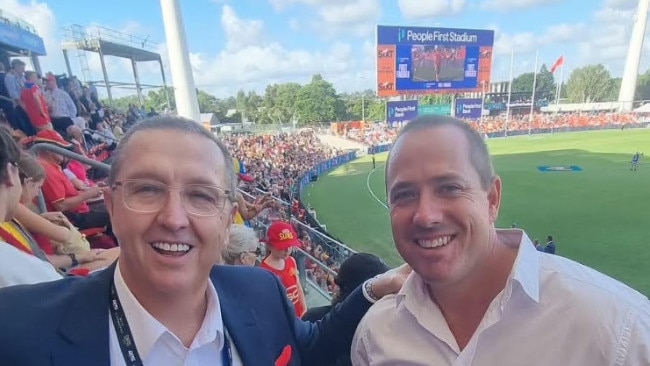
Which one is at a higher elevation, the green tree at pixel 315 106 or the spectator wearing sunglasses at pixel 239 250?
the spectator wearing sunglasses at pixel 239 250

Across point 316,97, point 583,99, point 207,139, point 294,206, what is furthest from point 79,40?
point 583,99

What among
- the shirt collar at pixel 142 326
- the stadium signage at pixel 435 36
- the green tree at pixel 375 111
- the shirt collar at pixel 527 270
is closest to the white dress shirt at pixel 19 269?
the shirt collar at pixel 142 326

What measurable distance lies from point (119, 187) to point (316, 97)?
7649 centimetres

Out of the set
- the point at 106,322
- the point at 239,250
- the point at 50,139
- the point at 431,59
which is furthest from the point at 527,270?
the point at 431,59

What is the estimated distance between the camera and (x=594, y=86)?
96.2 metres

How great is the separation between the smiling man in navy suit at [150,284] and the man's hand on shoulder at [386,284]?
645mm

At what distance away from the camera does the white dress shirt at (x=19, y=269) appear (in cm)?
167

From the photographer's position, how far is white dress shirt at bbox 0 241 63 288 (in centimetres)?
167

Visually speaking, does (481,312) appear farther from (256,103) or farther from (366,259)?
(256,103)

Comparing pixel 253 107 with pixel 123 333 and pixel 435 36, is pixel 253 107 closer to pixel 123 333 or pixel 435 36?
pixel 435 36

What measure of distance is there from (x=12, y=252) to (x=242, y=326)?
0.99 meters

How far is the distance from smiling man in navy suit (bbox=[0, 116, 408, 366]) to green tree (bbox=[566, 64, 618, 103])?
111609 millimetres

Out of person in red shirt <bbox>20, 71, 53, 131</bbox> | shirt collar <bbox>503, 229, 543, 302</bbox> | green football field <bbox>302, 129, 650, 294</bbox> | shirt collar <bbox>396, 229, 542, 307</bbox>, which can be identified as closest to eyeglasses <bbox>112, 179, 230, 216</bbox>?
shirt collar <bbox>396, 229, 542, 307</bbox>

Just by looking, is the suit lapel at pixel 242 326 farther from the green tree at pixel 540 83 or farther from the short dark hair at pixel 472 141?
the green tree at pixel 540 83
